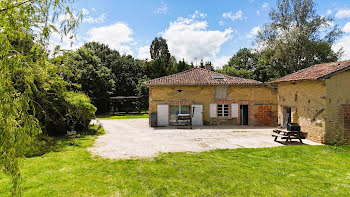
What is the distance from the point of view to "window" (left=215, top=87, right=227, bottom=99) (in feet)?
57.1

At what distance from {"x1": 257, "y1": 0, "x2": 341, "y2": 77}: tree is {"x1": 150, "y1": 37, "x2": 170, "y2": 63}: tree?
1080 inches

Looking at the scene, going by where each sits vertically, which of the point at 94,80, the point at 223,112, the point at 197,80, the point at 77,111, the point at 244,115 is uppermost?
the point at 94,80

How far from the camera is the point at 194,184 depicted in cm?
549

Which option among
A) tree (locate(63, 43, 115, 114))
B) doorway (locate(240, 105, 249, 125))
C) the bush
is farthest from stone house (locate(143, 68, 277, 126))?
tree (locate(63, 43, 115, 114))

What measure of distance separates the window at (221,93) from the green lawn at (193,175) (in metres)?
9.05

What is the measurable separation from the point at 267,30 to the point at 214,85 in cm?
1240

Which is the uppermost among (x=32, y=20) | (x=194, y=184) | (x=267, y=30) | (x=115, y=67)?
(x=267, y=30)

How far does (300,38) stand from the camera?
21781 millimetres

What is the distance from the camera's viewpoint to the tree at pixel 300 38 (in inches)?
856

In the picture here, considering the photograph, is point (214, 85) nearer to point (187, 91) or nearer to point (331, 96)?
point (187, 91)

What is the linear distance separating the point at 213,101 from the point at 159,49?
33.8 m

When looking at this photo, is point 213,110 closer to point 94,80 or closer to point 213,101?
point 213,101

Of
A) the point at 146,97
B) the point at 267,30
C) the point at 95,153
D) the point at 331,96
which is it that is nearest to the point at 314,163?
the point at 331,96

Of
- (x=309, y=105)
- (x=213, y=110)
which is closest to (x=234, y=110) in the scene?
(x=213, y=110)
